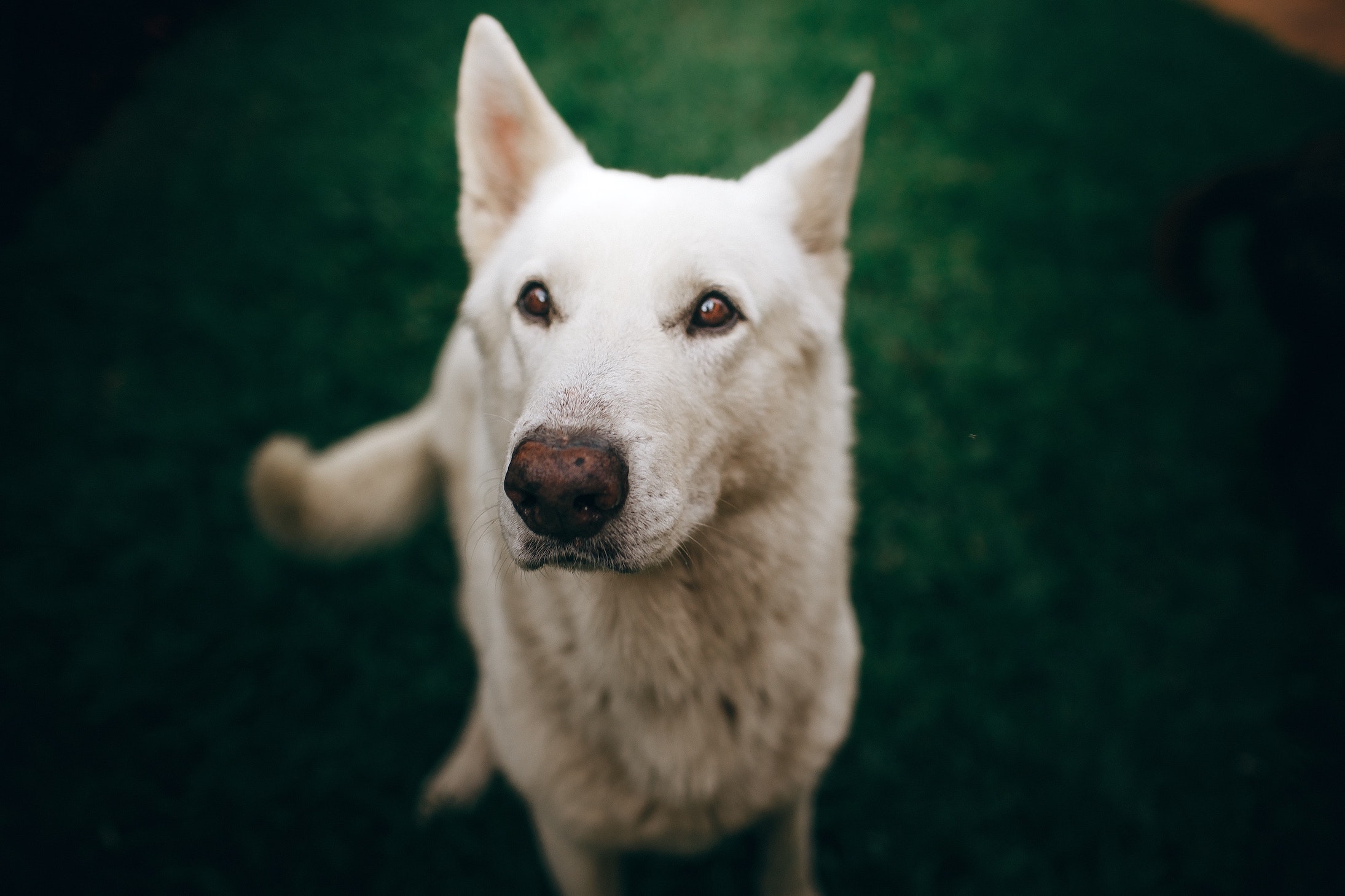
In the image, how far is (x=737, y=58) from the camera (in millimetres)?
5305

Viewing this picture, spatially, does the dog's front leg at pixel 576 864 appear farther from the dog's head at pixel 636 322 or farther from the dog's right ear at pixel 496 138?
the dog's right ear at pixel 496 138

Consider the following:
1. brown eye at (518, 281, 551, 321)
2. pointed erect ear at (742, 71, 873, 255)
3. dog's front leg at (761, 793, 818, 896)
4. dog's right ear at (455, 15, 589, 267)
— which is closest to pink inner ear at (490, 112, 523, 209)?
dog's right ear at (455, 15, 589, 267)

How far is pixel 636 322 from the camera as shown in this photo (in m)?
1.42

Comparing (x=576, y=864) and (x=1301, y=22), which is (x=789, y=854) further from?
(x=1301, y=22)

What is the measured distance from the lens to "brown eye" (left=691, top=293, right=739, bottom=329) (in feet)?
4.97

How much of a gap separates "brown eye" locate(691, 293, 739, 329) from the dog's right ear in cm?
68

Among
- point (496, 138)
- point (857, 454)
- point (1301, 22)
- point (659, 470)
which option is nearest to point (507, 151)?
point (496, 138)

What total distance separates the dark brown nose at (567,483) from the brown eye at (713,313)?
0.45m

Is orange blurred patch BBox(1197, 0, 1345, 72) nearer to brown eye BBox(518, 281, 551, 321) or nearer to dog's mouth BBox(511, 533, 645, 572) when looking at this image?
brown eye BBox(518, 281, 551, 321)

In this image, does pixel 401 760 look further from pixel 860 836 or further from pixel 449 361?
pixel 860 836

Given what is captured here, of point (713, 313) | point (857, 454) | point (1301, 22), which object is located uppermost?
point (713, 313)

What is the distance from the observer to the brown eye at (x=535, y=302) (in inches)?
61.4

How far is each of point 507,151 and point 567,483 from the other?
1164 mm

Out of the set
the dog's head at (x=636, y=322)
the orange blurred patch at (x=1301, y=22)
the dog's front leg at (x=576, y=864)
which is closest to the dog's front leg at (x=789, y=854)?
the dog's front leg at (x=576, y=864)
